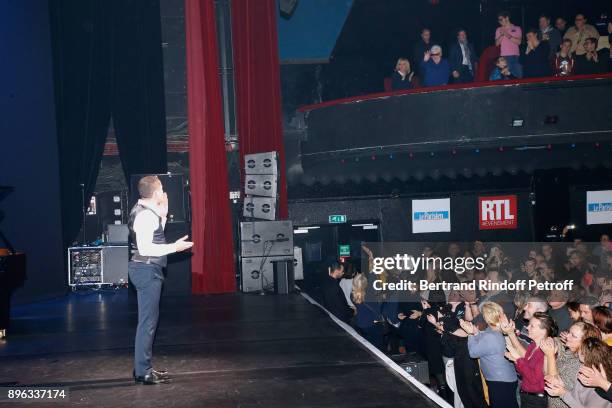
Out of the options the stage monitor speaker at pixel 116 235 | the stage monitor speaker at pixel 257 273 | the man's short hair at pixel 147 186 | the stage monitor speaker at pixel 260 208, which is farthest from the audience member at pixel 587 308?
the stage monitor speaker at pixel 116 235

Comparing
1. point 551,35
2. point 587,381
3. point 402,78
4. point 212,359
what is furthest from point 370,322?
point 551,35

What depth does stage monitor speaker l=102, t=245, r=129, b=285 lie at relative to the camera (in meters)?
10.2

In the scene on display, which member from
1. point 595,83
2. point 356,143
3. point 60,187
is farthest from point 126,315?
point 595,83

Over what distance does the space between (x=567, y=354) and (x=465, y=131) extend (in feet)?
22.0

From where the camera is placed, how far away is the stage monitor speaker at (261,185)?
960 centimetres

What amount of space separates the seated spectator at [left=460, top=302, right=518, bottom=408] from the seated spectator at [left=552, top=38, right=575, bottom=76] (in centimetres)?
694

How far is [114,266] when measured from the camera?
1023 cm

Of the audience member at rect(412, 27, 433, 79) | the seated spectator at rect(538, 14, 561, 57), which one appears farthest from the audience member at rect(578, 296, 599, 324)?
the seated spectator at rect(538, 14, 561, 57)

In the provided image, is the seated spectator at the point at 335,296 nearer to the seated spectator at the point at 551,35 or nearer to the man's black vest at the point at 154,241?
the man's black vest at the point at 154,241

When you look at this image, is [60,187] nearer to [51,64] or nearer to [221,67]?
[51,64]

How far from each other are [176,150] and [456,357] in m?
7.32

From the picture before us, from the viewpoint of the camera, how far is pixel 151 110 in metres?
11.1

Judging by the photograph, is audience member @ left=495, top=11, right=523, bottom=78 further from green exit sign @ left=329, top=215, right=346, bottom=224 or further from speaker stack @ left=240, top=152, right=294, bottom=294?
speaker stack @ left=240, top=152, right=294, bottom=294

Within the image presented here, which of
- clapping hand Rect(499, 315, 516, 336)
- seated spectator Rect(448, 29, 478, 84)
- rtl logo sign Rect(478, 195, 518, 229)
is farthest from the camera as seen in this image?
rtl logo sign Rect(478, 195, 518, 229)
